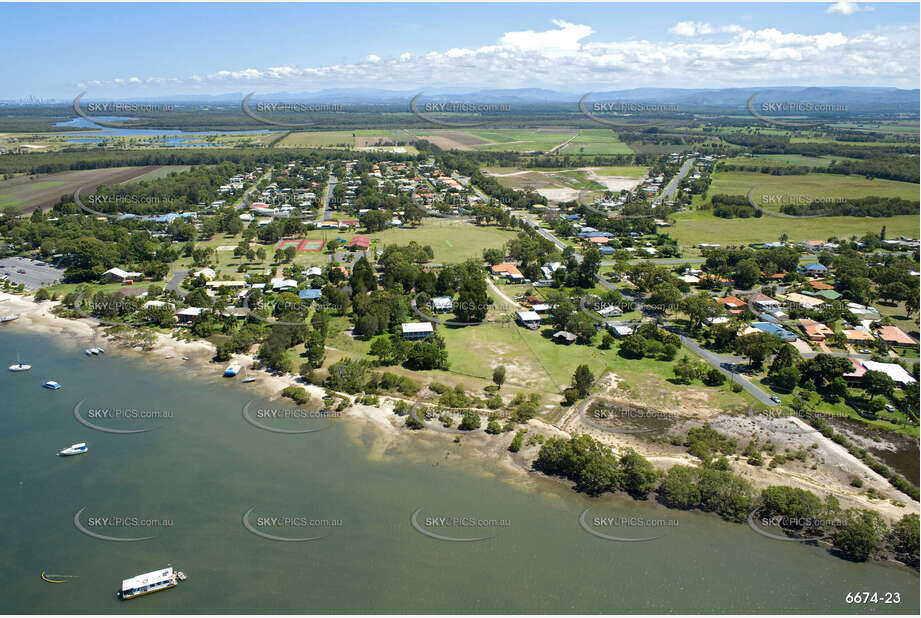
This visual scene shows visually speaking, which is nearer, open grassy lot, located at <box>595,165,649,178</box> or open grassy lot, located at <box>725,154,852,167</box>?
open grassy lot, located at <box>595,165,649,178</box>

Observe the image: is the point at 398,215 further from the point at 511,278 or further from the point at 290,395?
the point at 290,395

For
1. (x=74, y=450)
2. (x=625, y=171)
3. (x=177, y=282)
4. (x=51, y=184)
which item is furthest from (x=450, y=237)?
(x=51, y=184)

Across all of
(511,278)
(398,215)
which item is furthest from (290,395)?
(398,215)

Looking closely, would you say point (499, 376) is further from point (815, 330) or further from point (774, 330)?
point (815, 330)

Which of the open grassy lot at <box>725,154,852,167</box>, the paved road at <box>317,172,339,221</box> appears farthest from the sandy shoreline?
the open grassy lot at <box>725,154,852,167</box>

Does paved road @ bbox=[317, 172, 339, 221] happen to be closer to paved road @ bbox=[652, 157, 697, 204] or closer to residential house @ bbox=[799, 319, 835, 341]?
paved road @ bbox=[652, 157, 697, 204]

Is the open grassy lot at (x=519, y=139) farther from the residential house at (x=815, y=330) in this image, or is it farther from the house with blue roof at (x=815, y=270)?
the residential house at (x=815, y=330)
